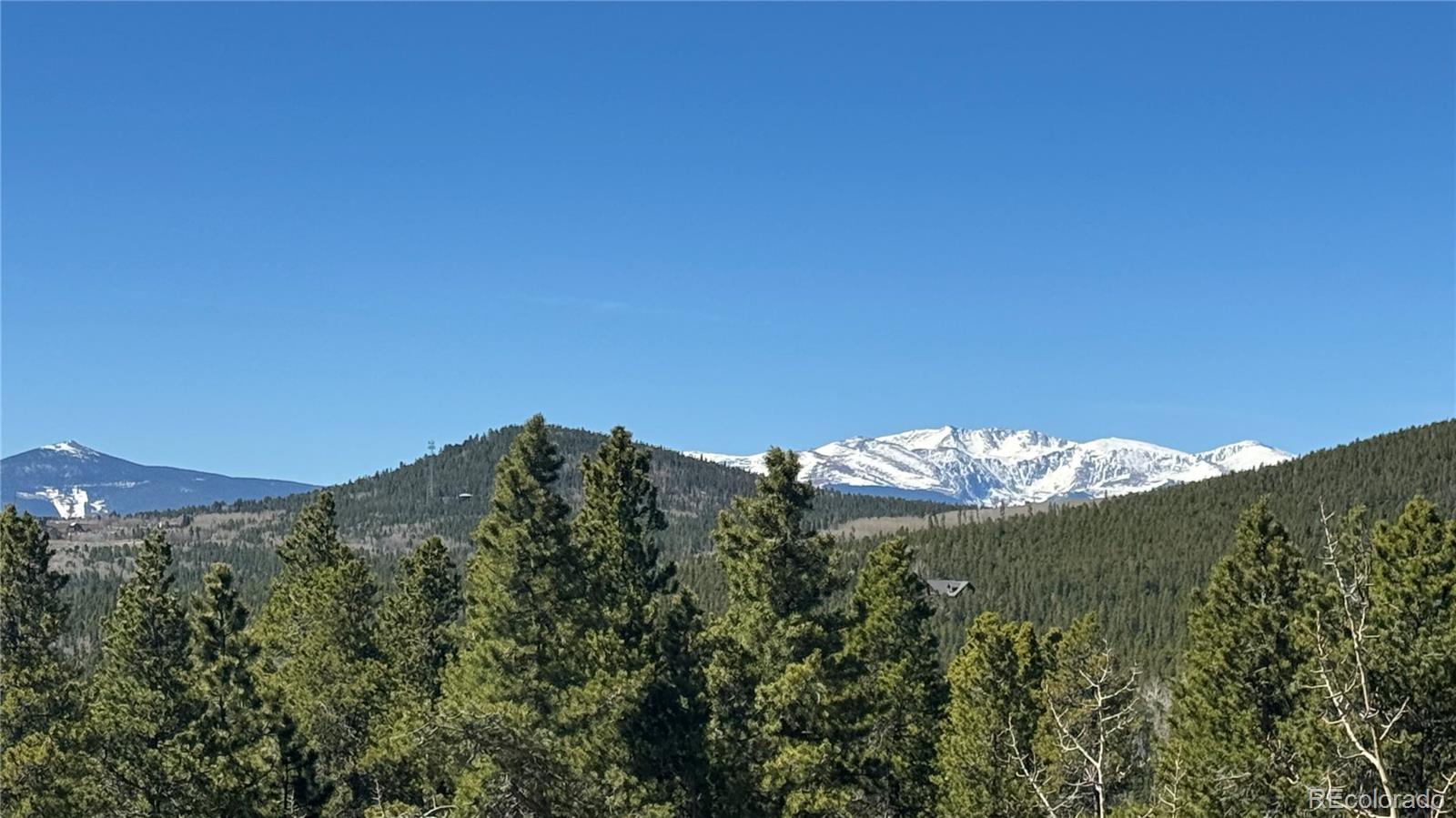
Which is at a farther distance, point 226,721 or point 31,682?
point 31,682

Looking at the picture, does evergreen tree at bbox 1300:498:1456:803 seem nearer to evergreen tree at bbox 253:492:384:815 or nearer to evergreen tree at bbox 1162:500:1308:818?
evergreen tree at bbox 1162:500:1308:818

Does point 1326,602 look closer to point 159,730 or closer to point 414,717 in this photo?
point 414,717

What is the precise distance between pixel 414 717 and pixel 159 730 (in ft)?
28.9

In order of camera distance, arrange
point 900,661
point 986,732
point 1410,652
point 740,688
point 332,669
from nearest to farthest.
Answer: point 1410,652 < point 740,688 < point 986,732 < point 900,661 < point 332,669

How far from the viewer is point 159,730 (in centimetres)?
4741

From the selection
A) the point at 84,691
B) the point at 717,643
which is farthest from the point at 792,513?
the point at 84,691

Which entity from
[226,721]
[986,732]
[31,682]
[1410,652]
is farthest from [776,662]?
[31,682]

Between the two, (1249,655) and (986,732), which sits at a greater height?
(1249,655)

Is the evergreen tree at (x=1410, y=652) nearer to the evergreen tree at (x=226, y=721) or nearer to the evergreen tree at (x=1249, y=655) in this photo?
the evergreen tree at (x=1249, y=655)

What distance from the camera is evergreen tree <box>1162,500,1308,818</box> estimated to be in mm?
46875

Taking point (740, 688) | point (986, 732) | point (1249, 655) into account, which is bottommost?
point (986, 732)

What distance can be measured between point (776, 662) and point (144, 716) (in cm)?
2248

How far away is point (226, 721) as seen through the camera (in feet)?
173

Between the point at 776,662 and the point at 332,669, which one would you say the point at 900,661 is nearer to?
the point at 776,662
